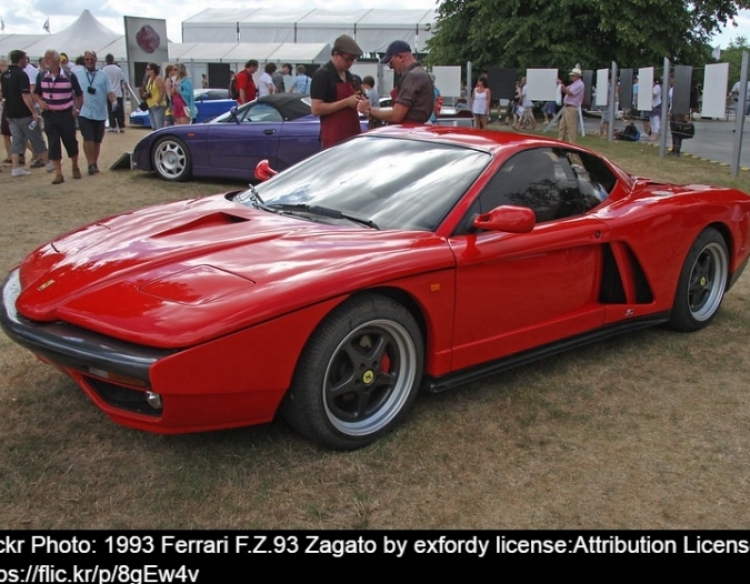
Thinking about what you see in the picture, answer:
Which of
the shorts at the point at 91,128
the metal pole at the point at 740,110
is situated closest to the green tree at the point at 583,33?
the metal pole at the point at 740,110

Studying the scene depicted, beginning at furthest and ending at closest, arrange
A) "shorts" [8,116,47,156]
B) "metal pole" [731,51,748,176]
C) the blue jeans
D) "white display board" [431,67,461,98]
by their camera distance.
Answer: "white display board" [431,67,461,98]
the blue jeans
"metal pole" [731,51,748,176]
"shorts" [8,116,47,156]

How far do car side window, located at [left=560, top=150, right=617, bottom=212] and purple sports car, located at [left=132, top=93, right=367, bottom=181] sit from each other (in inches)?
208

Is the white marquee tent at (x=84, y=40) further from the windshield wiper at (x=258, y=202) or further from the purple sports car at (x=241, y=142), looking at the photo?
the windshield wiper at (x=258, y=202)

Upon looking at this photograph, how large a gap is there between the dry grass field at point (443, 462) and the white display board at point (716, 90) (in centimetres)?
1013

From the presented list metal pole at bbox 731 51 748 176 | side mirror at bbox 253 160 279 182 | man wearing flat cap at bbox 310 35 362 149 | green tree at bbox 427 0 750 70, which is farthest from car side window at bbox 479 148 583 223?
green tree at bbox 427 0 750 70

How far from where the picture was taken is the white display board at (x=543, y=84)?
2011 centimetres

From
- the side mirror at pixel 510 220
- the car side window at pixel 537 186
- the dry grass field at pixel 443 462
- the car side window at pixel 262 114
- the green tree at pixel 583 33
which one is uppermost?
the green tree at pixel 583 33

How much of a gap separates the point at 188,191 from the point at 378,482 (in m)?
7.17

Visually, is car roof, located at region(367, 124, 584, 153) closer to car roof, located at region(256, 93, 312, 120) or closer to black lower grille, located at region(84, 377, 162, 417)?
black lower grille, located at region(84, 377, 162, 417)

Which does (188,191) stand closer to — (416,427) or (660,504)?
(416,427)

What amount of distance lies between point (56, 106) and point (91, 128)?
780mm

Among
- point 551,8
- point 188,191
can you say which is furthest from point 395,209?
point 551,8

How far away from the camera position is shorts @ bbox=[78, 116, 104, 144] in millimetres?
10102

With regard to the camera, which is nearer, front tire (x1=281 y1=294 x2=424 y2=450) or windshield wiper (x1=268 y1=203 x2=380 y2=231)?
front tire (x1=281 y1=294 x2=424 y2=450)
